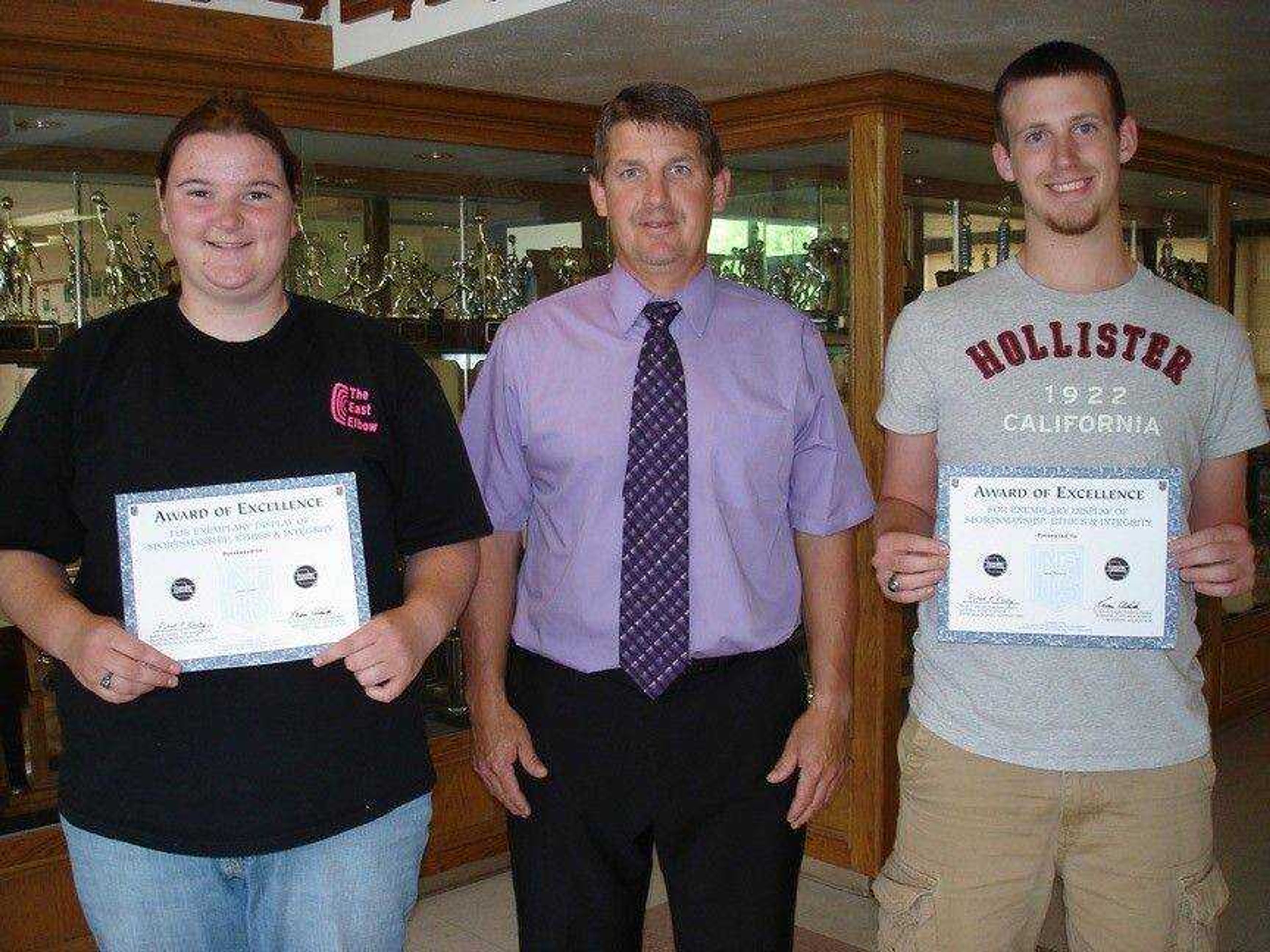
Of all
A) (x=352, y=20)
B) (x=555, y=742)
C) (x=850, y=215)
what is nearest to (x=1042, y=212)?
(x=555, y=742)

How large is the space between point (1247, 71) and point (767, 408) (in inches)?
83.7

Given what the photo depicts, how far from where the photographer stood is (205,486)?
1643 mm

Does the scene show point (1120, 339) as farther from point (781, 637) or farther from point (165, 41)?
point (165, 41)

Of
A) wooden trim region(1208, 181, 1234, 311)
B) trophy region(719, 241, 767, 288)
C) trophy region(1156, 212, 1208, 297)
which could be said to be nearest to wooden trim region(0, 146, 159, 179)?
trophy region(719, 241, 767, 288)

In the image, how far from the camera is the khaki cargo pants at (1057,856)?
1863 mm

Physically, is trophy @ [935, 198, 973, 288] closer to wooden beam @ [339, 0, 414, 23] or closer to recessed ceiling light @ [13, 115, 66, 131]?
wooden beam @ [339, 0, 414, 23]

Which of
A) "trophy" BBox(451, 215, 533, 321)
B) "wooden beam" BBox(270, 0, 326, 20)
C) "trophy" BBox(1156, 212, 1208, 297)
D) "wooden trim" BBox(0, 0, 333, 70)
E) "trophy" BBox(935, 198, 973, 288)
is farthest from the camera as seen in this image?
"trophy" BBox(1156, 212, 1208, 297)

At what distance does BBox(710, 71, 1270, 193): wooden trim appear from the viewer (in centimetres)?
355

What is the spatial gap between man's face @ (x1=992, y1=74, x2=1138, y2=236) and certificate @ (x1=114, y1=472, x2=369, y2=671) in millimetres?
1020

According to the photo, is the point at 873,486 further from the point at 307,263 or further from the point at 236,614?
the point at 236,614

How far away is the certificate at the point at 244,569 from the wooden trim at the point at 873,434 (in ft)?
7.16

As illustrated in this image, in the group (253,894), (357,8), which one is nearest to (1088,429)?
(253,894)

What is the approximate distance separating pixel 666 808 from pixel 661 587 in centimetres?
32

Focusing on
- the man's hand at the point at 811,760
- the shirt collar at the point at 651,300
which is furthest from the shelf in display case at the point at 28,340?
the man's hand at the point at 811,760
